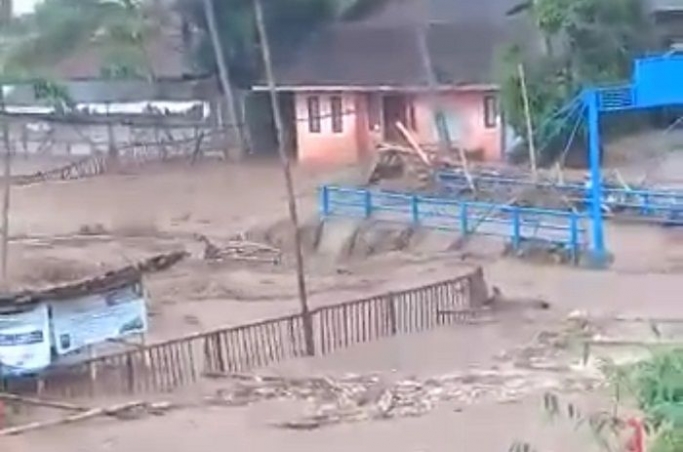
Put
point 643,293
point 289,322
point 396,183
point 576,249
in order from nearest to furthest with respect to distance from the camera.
→ 1. point 289,322
2. point 643,293
3. point 576,249
4. point 396,183

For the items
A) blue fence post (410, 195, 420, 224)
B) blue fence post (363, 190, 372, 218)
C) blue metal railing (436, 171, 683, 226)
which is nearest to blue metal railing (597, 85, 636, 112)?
blue metal railing (436, 171, 683, 226)

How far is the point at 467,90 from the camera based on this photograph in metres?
41.2

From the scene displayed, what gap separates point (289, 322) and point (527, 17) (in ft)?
67.3

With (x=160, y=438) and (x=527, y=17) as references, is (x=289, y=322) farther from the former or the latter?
(x=527, y=17)

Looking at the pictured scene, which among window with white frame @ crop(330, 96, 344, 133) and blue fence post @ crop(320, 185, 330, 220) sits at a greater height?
window with white frame @ crop(330, 96, 344, 133)

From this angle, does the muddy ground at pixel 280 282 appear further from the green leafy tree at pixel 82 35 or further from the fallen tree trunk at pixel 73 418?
the green leafy tree at pixel 82 35

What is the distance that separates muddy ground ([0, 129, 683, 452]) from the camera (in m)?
16.2

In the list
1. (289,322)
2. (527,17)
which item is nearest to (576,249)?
(289,322)

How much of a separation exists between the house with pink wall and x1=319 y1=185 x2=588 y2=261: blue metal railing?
8244 mm

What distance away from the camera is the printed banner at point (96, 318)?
18.0 m

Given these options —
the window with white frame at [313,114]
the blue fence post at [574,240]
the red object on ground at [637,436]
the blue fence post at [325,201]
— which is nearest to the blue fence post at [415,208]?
the blue fence post at [325,201]

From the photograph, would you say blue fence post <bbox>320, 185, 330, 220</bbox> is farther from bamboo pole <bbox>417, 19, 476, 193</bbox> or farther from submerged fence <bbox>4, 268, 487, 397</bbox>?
submerged fence <bbox>4, 268, 487, 397</bbox>

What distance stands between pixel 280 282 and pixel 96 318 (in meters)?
9.37

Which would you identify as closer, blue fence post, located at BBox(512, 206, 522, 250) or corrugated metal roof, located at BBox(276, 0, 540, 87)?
blue fence post, located at BBox(512, 206, 522, 250)
